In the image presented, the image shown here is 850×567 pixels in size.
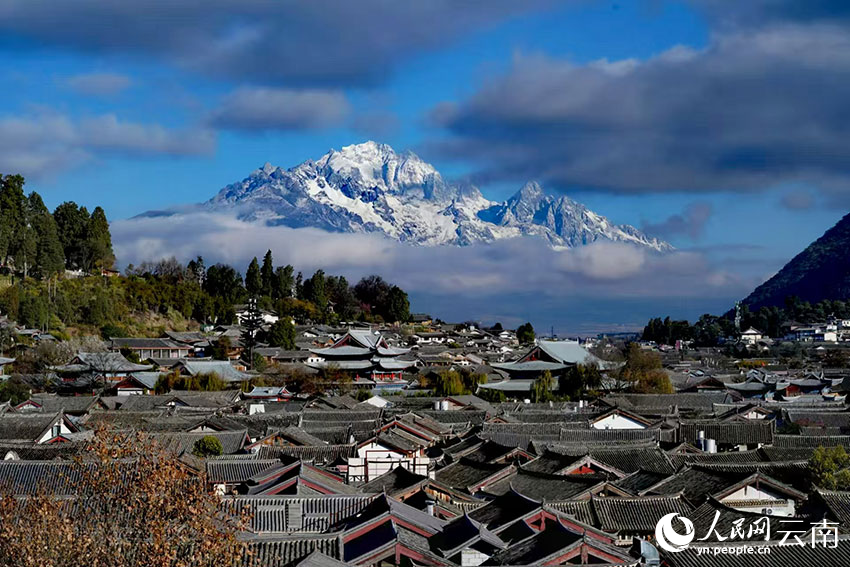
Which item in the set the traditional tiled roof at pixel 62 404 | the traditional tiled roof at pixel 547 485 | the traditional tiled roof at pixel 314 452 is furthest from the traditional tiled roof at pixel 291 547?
the traditional tiled roof at pixel 62 404

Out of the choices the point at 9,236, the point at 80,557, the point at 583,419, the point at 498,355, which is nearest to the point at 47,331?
the point at 9,236

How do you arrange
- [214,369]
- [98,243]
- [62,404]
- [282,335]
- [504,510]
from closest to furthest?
[504,510] → [62,404] → [214,369] → [282,335] → [98,243]

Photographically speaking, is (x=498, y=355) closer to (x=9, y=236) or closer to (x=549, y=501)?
(x=9, y=236)

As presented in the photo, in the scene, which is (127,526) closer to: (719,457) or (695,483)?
(695,483)

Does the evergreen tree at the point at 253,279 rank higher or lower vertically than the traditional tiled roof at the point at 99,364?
higher

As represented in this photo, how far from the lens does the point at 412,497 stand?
26172 millimetres

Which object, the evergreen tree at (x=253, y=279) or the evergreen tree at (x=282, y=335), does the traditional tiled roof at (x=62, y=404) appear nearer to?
the evergreen tree at (x=282, y=335)

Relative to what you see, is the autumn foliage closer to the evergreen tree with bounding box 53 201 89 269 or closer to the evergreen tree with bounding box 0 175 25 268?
the evergreen tree with bounding box 0 175 25 268

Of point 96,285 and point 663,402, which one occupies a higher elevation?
point 96,285

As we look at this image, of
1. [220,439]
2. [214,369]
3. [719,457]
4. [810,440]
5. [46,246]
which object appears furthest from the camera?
[46,246]

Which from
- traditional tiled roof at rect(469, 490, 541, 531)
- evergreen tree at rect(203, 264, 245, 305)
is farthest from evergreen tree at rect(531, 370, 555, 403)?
evergreen tree at rect(203, 264, 245, 305)

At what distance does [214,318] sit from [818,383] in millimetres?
55641

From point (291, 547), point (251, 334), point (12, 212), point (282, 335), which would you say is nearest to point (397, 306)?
point (282, 335)

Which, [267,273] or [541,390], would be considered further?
[267,273]
